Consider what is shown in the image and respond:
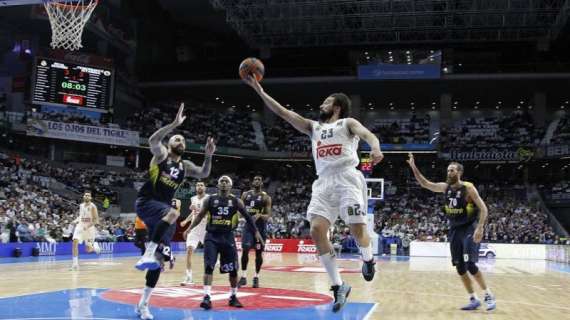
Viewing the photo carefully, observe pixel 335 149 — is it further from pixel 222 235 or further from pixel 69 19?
pixel 69 19

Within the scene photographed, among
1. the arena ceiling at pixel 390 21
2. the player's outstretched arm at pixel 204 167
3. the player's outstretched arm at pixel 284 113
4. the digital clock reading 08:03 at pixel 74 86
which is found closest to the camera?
the player's outstretched arm at pixel 284 113

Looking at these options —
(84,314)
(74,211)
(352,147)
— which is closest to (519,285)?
(352,147)

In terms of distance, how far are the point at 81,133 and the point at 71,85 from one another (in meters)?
4.91

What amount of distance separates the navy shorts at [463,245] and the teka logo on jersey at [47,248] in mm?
17601

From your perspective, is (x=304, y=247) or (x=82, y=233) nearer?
(x=82, y=233)

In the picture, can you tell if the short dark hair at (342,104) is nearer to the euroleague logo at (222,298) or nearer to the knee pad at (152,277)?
the knee pad at (152,277)

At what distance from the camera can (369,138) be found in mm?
5906

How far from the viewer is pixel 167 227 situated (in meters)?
7.24

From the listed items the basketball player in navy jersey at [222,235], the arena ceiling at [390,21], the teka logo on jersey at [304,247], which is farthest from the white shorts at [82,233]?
the arena ceiling at [390,21]

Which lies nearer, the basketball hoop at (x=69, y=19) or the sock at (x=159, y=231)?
the sock at (x=159, y=231)

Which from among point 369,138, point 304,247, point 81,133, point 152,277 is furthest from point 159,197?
point 81,133

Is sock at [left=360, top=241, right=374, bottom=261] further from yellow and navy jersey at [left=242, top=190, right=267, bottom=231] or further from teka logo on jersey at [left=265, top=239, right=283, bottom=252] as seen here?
teka logo on jersey at [left=265, top=239, right=283, bottom=252]

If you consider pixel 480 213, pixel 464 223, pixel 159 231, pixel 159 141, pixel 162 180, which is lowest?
pixel 159 231

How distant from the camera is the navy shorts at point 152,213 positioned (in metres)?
7.32
